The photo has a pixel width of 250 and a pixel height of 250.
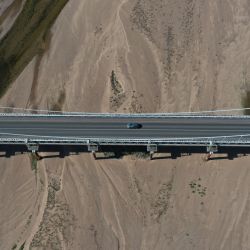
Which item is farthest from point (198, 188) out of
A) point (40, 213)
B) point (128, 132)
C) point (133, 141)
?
point (40, 213)

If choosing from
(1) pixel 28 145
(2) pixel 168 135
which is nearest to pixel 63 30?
(1) pixel 28 145

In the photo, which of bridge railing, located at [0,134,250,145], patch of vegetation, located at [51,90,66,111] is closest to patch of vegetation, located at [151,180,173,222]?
bridge railing, located at [0,134,250,145]

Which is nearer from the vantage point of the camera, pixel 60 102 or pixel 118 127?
pixel 118 127

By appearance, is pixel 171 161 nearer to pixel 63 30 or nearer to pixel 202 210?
pixel 202 210

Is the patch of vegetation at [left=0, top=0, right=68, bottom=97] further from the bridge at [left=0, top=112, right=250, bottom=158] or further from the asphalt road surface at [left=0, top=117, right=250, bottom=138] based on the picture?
the bridge at [left=0, top=112, right=250, bottom=158]

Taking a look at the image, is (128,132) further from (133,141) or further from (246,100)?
(246,100)

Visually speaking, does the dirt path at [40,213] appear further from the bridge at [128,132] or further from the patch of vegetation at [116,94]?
the patch of vegetation at [116,94]

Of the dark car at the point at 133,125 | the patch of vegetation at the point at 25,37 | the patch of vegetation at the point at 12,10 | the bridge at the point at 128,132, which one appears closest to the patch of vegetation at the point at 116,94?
the bridge at the point at 128,132
